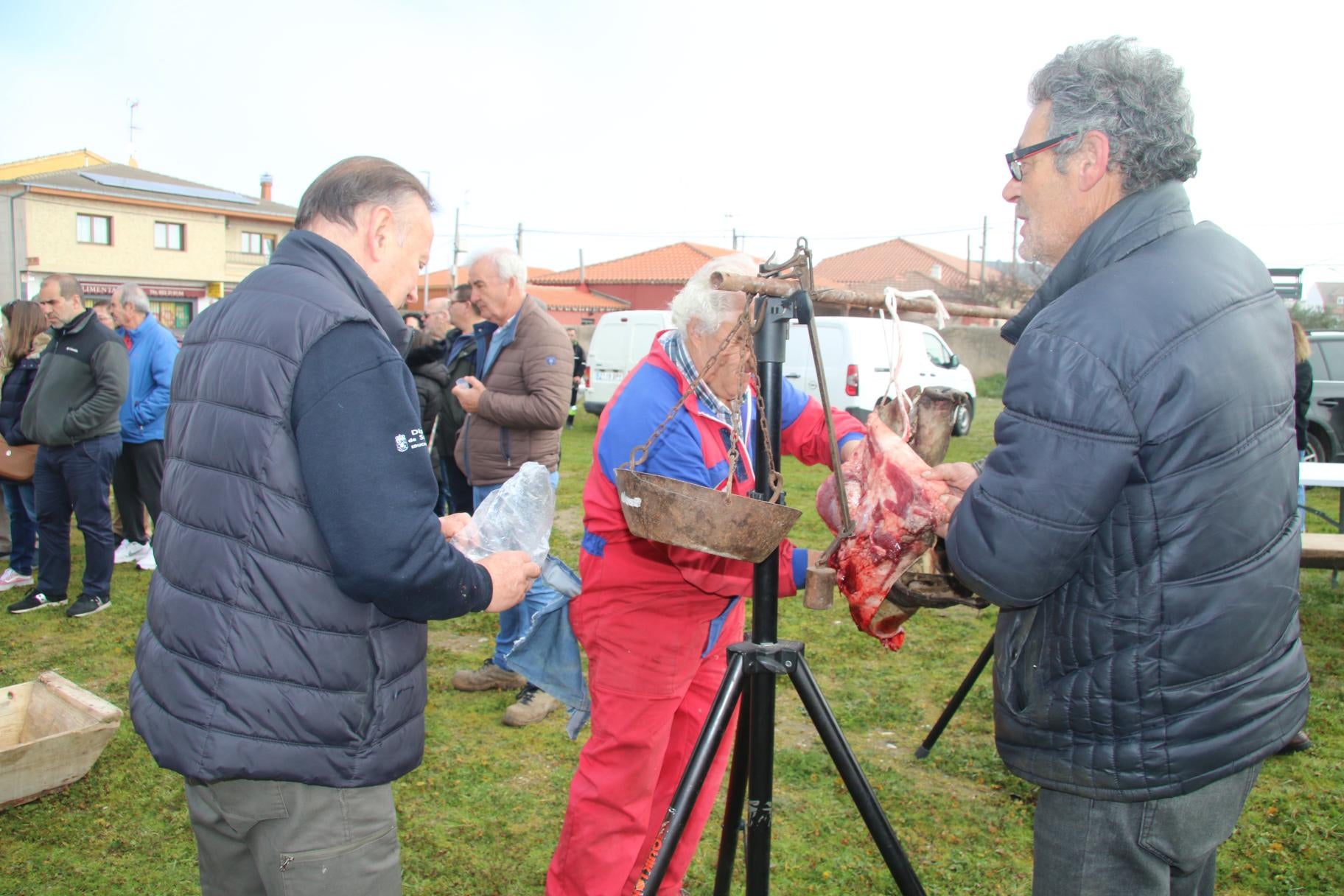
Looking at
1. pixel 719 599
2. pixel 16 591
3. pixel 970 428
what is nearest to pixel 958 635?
pixel 719 599

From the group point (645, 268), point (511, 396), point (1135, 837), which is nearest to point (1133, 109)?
point (1135, 837)

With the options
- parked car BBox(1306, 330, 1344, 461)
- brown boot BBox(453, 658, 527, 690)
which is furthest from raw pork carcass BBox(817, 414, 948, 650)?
parked car BBox(1306, 330, 1344, 461)

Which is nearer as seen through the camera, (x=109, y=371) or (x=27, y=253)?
(x=109, y=371)

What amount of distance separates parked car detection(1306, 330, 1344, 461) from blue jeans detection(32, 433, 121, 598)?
434 inches

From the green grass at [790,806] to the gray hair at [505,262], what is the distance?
209cm

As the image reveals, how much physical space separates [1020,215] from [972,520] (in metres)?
0.70

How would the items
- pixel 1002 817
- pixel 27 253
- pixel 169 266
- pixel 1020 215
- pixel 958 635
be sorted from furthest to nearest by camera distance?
1. pixel 169 266
2. pixel 27 253
3. pixel 958 635
4. pixel 1002 817
5. pixel 1020 215

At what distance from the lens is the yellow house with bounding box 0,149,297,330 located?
33.2 metres

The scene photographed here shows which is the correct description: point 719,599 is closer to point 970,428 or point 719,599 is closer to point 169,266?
point 970,428

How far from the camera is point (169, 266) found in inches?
1480

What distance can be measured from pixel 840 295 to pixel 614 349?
48.1 ft

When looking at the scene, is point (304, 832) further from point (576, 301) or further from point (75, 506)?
point (576, 301)

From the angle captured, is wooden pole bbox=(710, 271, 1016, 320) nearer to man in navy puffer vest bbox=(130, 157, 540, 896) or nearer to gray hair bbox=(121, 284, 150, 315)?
man in navy puffer vest bbox=(130, 157, 540, 896)

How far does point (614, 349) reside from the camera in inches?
661
